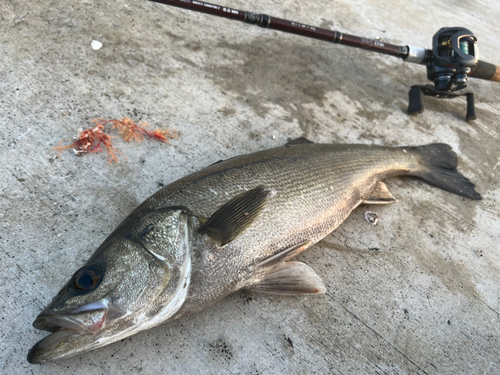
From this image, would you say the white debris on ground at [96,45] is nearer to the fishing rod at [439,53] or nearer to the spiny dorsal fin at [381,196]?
the fishing rod at [439,53]

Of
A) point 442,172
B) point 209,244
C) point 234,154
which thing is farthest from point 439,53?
point 209,244

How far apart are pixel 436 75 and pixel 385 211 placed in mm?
1686

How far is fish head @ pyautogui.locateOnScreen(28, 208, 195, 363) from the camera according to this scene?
1445 mm

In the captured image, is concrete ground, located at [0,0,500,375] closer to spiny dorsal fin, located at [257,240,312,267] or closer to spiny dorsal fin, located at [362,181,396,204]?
spiny dorsal fin, located at [362,181,396,204]

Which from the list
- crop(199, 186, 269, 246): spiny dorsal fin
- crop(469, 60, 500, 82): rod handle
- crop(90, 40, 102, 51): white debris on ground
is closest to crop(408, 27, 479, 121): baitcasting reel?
crop(469, 60, 500, 82): rod handle

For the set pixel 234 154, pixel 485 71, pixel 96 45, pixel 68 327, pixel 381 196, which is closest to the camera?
pixel 68 327

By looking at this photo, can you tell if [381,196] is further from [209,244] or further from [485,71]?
[485,71]

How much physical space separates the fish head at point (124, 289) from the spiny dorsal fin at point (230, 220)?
0.40ft

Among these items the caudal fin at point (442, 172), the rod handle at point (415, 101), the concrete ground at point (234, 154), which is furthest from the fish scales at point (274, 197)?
the rod handle at point (415, 101)

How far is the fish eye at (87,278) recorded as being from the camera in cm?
151

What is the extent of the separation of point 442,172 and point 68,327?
3.06 meters

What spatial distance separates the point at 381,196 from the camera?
2637 mm

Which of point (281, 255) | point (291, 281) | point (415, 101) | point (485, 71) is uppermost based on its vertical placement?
point (485, 71)

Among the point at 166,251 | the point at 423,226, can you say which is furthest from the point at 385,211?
the point at 166,251
